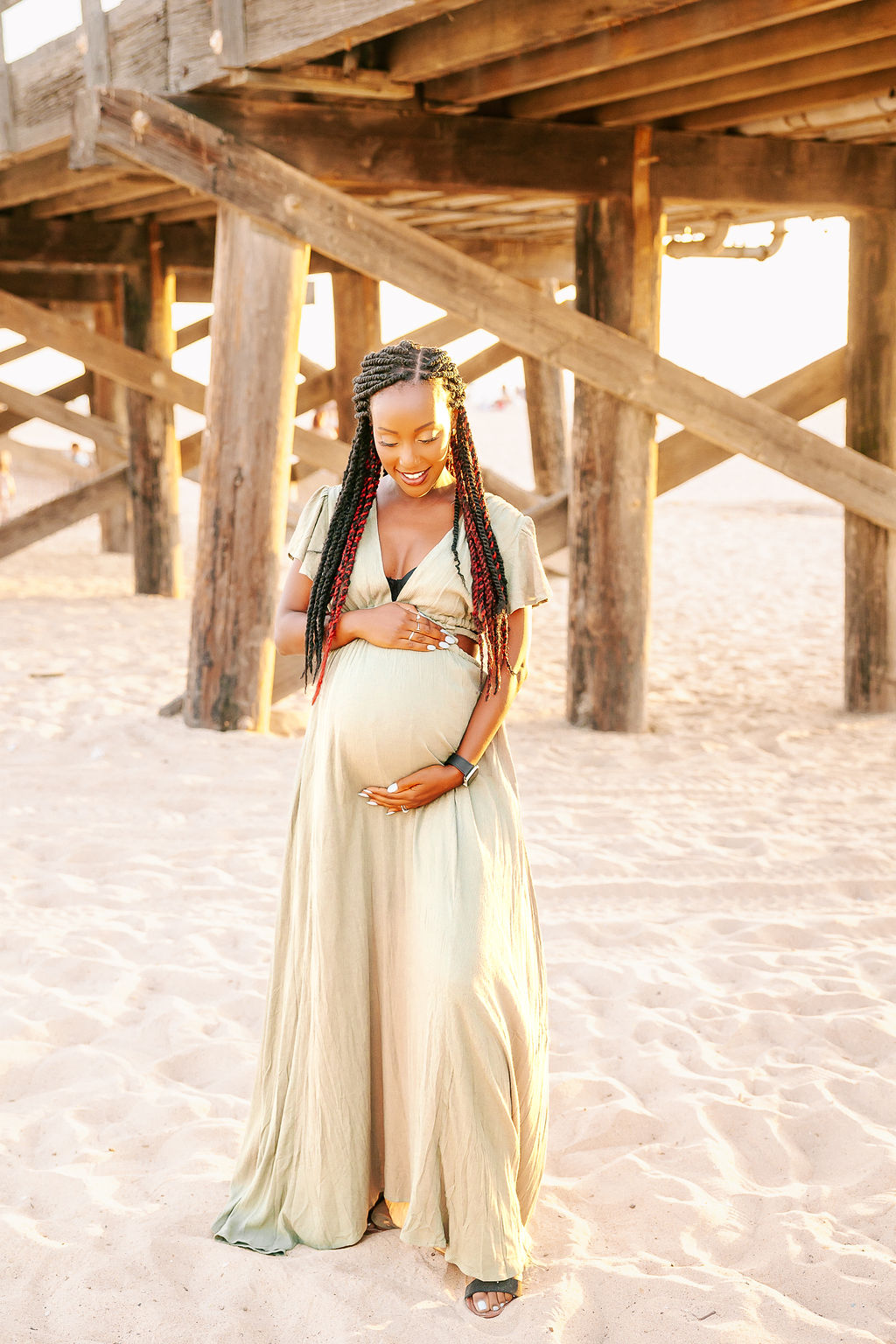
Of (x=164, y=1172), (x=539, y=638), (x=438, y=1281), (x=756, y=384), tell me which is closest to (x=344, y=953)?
(x=438, y=1281)

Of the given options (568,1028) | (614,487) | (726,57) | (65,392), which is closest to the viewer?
(568,1028)

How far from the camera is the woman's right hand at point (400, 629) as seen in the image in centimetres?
246

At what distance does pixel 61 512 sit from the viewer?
38.3ft

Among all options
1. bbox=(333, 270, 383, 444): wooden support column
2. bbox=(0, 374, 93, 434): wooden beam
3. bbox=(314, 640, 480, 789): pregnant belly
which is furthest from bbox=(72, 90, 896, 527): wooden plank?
bbox=(0, 374, 93, 434): wooden beam

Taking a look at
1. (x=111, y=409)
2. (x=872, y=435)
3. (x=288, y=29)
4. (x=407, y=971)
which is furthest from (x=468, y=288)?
(x=111, y=409)

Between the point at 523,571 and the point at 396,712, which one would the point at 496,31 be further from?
the point at 396,712

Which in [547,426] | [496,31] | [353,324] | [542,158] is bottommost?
[547,426]

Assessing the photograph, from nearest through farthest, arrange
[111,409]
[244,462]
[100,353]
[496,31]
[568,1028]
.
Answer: [568,1028] < [496,31] < [244,462] < [100,353] < [111,409]

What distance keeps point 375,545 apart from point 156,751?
4.13 meters

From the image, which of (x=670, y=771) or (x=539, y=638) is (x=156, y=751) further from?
(x=539, y=638)

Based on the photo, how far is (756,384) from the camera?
7512 centimetres

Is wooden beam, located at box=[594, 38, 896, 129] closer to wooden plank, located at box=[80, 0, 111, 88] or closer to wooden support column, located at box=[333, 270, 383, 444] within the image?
wooden plank, located at box=[80, 0, 111, 88]

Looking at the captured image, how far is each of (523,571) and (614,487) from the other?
4528 mm

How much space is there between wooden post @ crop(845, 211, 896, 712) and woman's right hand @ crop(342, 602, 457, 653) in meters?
5.67
